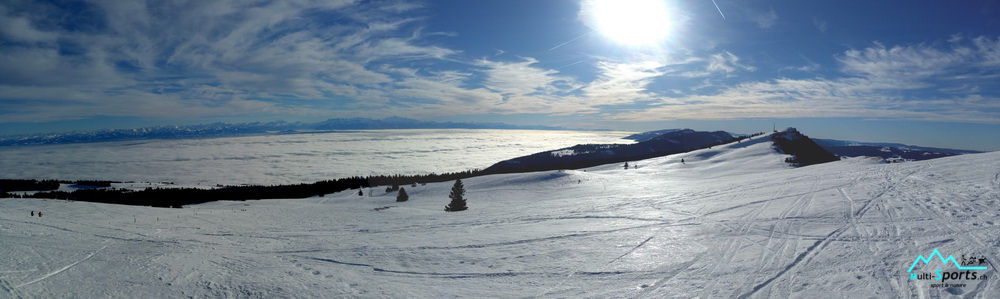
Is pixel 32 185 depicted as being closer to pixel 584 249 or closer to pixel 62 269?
pixel 62 269

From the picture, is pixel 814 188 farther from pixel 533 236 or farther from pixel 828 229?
pixel 533 236

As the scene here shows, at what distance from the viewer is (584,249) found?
1238cm

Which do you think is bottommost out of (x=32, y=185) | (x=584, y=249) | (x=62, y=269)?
(x=32, y=185)

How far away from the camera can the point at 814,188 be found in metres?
19.5

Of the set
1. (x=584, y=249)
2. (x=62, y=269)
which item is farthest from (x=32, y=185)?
(x=584, y=249)

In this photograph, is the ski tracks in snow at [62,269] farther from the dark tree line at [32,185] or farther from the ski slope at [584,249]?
the dark tree line at [32,185]

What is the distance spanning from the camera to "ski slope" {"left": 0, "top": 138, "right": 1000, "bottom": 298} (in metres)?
A: 9.05

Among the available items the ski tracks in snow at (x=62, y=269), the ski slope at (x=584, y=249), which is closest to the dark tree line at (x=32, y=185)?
the ski slope at (x=584, y=249)

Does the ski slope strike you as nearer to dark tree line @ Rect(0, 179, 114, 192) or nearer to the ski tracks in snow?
the ski tracks in snow

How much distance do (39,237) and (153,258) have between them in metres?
7.93

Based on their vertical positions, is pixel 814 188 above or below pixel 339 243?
above

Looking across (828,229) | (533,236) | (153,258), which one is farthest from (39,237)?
(828,229)

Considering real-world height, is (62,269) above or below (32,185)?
above

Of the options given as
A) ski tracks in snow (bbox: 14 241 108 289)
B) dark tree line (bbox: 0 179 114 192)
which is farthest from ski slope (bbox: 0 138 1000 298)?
dark tree line (bbox: 0 179 114 192)
